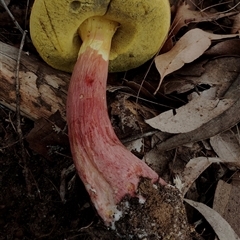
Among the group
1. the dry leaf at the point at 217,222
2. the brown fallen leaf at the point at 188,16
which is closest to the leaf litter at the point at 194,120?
the dry leaf at the point at 217,222

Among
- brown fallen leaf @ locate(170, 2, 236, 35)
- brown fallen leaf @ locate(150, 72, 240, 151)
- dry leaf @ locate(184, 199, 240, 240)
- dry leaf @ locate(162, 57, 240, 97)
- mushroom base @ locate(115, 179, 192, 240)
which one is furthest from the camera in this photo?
brown fallen leaf @ locate(170, 2, 236, 35)

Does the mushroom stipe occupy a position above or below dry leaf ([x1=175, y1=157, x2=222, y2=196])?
above

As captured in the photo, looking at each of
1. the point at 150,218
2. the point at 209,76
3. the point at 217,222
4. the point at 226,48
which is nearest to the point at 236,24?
the point at 226,48

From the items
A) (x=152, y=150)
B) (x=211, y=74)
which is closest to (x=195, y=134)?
(x=152, y=150)

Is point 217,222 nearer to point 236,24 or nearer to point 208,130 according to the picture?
point 208,130

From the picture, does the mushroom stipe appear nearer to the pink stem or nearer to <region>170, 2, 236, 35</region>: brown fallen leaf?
the pink stem

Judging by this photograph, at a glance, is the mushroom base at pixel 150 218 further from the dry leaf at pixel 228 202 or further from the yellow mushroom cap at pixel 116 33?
the yellow mushroom cap at pixel 116 33

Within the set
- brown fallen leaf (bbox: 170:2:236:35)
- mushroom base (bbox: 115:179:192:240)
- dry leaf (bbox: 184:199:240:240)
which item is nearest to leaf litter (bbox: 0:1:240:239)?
dry leaf (bbox: 184:199:240:240)
